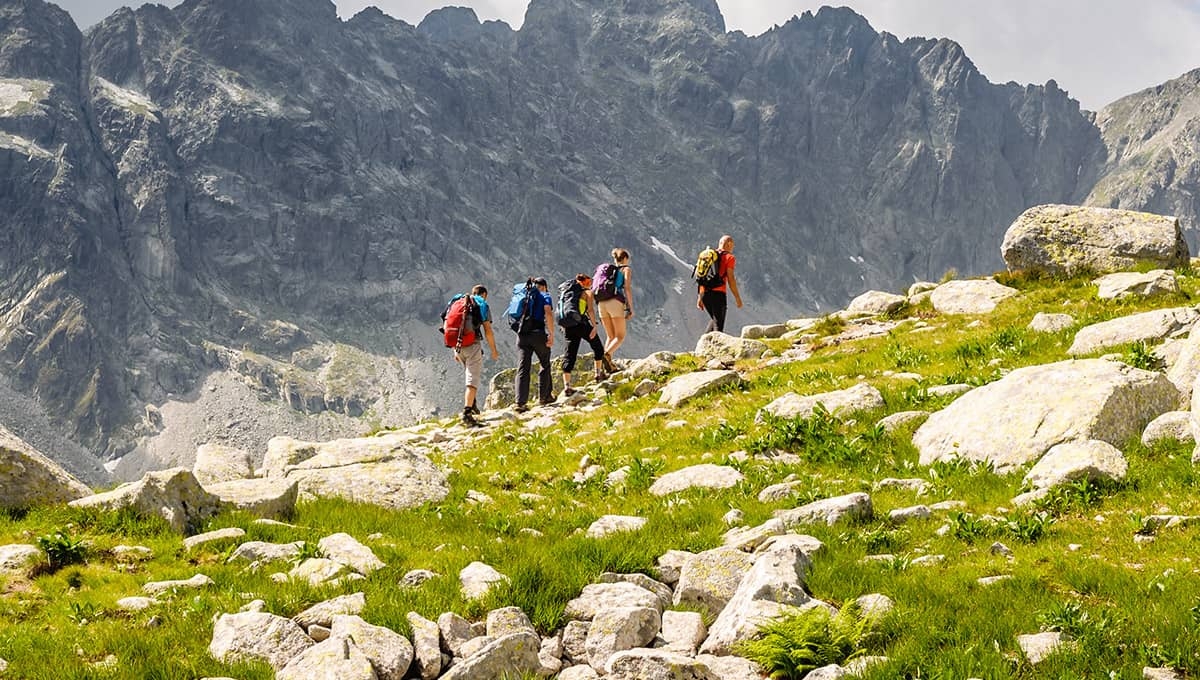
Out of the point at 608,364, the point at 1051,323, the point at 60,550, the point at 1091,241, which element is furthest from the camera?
the point at 608,364

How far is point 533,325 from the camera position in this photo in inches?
890

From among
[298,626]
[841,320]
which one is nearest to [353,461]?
[298,626]

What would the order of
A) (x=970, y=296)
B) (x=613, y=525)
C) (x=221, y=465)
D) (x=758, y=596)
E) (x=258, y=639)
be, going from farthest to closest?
(x=970, y=296) < (x=221, y=465) < (x=613, y=525) < (x=758, y=596) < (x=258, y=639)

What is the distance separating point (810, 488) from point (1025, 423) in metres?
2.98

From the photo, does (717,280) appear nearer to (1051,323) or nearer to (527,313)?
(527,313)

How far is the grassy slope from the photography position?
18.3ft

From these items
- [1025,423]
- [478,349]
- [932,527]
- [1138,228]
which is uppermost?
[1138,228]

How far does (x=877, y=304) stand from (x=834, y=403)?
579 inches

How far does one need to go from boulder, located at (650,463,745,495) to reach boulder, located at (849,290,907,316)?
15.9m

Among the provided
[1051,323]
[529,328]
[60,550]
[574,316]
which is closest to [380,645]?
[60,550]

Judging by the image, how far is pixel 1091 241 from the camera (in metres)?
23.9

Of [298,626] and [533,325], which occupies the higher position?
[533,325]

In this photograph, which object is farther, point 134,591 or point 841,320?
point 841,320

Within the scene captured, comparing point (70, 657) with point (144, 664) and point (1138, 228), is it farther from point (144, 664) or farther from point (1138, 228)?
point (1138, 228)
